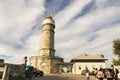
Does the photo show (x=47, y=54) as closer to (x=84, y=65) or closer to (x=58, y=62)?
(x=58, y=62)

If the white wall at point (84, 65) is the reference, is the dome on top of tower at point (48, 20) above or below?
above

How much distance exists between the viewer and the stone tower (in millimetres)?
51250

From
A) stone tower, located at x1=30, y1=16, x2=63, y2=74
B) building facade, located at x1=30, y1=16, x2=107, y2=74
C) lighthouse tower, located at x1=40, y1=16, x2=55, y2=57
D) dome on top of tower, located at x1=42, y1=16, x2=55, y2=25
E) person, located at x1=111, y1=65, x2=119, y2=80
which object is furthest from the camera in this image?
dome on top of tower, located at x1=42, y1=16, x2=55, y2=25

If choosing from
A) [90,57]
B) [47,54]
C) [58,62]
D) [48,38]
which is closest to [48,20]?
[48,38]

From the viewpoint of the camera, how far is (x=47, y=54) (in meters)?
53.2

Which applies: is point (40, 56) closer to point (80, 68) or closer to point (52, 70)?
point (52, 70)

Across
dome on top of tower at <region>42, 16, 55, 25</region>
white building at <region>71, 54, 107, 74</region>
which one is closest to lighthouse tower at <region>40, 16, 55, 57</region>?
dome on top of tower at <region>42, 16, 55, 25</region>

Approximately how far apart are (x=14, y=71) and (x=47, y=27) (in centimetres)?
3833

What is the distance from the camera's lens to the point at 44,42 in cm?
5534

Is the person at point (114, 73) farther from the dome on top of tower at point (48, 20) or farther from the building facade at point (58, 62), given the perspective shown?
the dome on top of tower at point (48, 20)

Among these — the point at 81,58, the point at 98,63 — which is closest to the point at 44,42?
the point at 81,58

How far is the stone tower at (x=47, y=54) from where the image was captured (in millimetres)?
51250

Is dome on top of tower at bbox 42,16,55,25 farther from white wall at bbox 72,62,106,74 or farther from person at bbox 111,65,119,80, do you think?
person at bbox 111,65,119,80

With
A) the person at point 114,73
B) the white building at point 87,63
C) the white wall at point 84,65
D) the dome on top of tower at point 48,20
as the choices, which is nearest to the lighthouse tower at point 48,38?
the dome on top of tower at point 48,20
